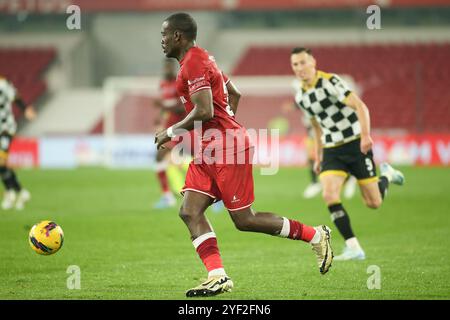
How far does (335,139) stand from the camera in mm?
9562

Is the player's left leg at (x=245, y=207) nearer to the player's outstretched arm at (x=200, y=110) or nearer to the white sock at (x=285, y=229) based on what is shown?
the white sock at (x=285, y=229)

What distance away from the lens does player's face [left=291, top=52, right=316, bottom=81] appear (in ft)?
30.8

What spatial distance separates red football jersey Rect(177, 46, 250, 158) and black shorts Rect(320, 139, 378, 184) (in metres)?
2.48

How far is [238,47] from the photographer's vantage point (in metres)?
34.2

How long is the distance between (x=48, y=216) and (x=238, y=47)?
21.5 meters

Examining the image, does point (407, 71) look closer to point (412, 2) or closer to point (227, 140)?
point (412, 2)

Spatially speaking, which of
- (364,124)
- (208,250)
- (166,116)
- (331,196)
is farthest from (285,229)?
(166,116)

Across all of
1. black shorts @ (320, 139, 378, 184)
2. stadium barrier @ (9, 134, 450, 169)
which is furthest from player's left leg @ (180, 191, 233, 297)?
stadium barrier @ (9, 134, 450, 169)

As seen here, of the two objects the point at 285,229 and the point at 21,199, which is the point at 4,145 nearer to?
the point at 21,199

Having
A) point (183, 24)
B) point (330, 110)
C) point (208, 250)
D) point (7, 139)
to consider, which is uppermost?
point (183, 24)

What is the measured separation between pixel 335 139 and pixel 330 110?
335 mm

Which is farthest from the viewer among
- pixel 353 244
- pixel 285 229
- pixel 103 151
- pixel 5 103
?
pixel 103 151

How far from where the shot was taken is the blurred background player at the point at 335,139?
9414mm
